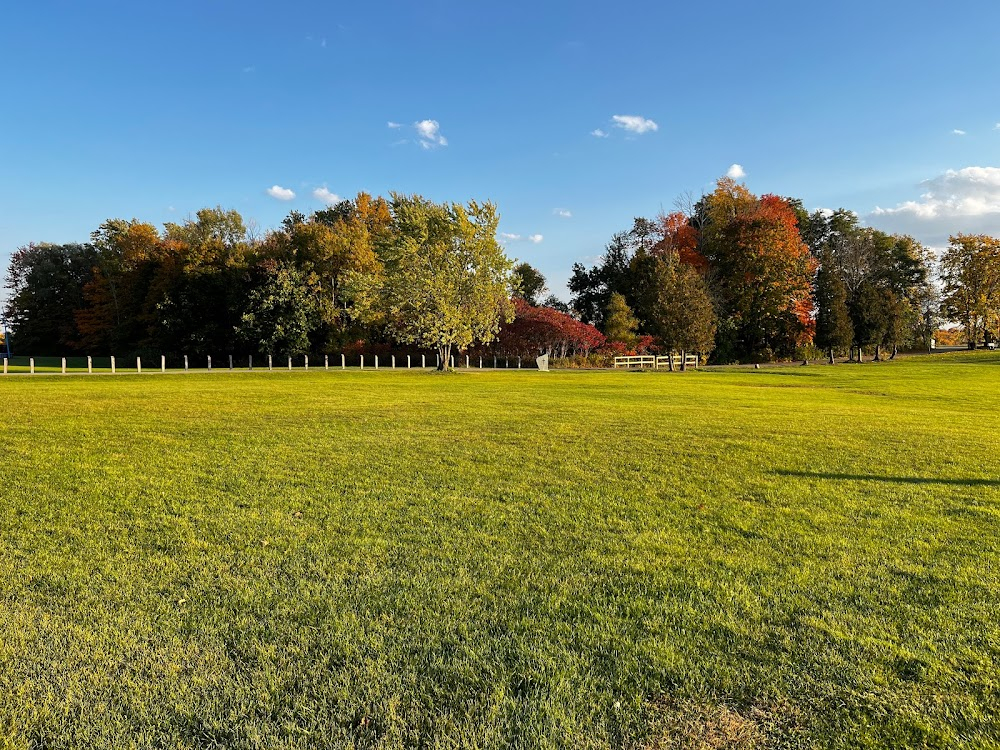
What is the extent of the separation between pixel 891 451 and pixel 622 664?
751 centimetres

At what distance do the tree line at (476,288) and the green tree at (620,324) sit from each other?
0.17 m

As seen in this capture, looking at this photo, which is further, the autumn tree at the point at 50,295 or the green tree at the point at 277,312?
the autumn tree at the point at 50,295

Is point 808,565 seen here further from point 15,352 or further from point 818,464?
point 15,352

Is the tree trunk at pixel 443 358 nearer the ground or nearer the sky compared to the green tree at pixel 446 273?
nearer the ground

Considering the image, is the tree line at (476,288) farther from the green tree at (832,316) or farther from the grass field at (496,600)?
the grass field at (496,600)

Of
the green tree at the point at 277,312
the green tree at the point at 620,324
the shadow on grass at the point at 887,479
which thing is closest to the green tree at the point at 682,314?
the green tree at the point at 620,324

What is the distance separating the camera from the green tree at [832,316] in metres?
45.1

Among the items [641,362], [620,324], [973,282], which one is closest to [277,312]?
[620,324]

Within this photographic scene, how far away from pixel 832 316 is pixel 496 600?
51.0 meters

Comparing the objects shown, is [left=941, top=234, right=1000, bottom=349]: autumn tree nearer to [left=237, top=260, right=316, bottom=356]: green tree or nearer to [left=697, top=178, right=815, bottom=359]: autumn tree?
[left=697, top=178, right=815, bottom=359]: autumn tree

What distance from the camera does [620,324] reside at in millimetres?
47406

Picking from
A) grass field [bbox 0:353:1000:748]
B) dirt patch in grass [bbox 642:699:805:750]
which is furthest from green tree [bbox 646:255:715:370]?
dirt patch in grass [bbox 642:699:805:750]

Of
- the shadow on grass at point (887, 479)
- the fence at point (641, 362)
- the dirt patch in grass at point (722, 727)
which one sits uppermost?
the fence at point (641, 362)

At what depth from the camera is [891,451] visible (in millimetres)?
7996
